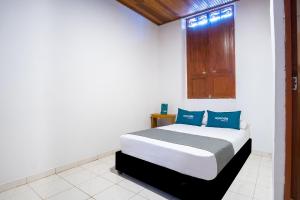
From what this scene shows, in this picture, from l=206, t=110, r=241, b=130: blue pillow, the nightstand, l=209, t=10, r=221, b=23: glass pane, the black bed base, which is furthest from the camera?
the nightstand

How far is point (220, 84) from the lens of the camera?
3.77 metres

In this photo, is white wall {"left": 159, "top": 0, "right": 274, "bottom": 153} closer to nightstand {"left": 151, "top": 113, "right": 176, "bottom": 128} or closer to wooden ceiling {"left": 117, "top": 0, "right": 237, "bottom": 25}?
wooden ceiling {"left": 117, "top": 0, "right": 237, "bottom": 25}

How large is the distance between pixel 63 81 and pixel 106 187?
1.73 meters

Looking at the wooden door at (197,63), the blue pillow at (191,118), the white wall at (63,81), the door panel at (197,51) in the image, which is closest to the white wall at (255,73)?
the wooden door at (197,63)

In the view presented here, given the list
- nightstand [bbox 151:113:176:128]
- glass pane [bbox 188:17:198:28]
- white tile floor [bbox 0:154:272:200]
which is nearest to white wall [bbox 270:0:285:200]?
white tile floor [bbox 0:154:272:200]

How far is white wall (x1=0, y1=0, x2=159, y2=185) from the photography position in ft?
7.27

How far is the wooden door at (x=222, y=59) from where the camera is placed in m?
3.62

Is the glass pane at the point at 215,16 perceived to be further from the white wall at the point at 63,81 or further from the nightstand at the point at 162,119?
the nightstand at the point at 162,119

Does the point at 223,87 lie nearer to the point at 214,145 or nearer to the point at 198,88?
the point at 198,88

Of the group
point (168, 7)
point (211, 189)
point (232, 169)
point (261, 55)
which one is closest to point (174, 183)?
point (211, 189)

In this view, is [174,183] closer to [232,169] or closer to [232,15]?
[232,169]

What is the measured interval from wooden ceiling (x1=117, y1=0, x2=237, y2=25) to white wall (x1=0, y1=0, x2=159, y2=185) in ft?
0.97

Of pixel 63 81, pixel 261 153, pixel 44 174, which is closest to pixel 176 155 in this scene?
pixel 44 174

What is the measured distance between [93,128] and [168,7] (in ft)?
9.91
